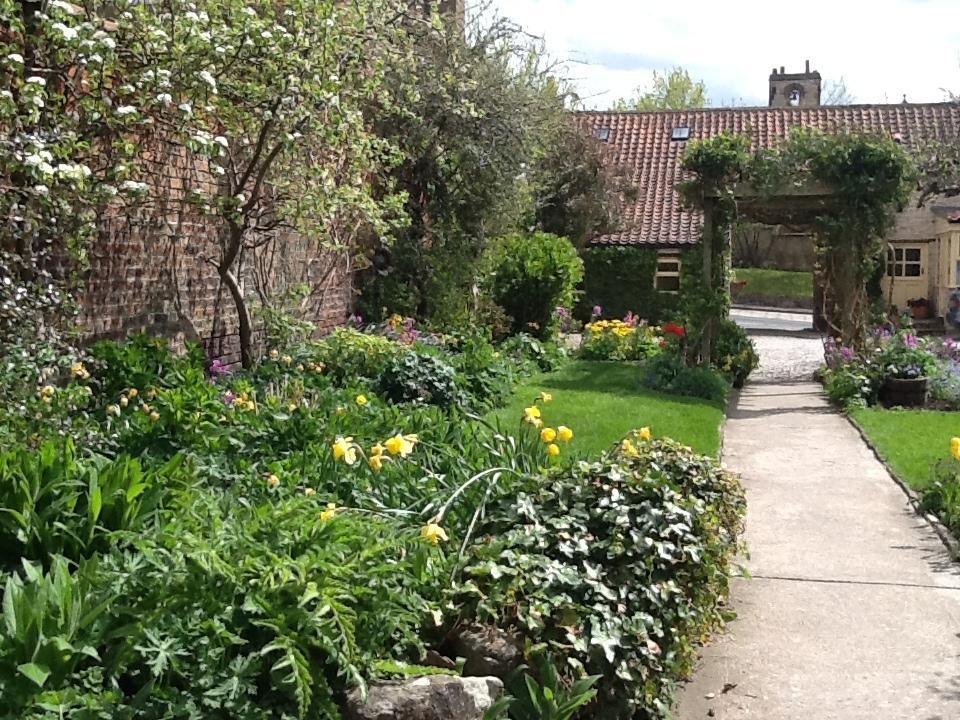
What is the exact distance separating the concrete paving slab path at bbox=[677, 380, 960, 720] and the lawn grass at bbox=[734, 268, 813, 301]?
31732 millimetres

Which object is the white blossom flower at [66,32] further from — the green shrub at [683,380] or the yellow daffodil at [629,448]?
the green shrub at [683,380]

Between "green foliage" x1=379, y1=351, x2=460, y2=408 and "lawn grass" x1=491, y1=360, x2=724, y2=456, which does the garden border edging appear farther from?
"green foliage" x1=379, y1=351, x2=460, y2=408

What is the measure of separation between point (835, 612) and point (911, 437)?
18.1ft

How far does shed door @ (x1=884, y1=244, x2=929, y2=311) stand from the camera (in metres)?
30.5

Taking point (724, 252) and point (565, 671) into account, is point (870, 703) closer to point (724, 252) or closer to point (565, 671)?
point (565, 671)

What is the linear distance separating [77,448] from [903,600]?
14.6 ft

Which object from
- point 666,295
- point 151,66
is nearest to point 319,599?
point 151,66

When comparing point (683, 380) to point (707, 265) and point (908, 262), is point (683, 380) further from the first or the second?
point (908, 262)

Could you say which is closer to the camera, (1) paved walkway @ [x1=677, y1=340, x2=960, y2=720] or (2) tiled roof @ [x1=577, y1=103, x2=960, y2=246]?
(1) paved walkway @ [x1=677, y1=340, x2=960, y2=720]

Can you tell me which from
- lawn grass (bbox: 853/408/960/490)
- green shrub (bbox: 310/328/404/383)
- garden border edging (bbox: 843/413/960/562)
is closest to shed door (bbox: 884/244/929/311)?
lawn grass (bbox: 853/408/960/490)

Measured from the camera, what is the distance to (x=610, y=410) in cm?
1127

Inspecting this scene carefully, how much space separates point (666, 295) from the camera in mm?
26328

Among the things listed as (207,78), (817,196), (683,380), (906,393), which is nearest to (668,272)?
(817,196)

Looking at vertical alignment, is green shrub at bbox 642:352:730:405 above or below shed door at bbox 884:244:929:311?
below
